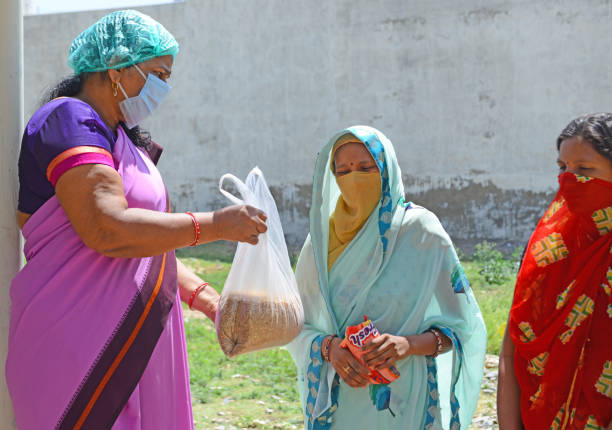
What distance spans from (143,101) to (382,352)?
4.04 ft

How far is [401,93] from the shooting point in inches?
460

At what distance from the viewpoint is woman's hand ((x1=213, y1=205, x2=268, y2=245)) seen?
204cm

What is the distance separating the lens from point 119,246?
190cm

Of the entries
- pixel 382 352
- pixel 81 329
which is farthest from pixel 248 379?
pixel 81 329

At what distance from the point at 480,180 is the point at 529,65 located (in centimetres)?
197

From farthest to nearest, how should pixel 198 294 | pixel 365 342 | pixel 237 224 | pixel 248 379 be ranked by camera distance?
pixel 248 379 < pixel 365 342 < pixel 198 294 < pixel 237 224

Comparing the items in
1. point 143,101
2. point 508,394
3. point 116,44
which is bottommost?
point 508,394

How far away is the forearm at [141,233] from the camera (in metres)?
1.88

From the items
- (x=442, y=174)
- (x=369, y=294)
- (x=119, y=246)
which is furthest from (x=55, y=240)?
(x=442, y=174)

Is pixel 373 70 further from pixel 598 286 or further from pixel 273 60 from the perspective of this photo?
pixel 598 286

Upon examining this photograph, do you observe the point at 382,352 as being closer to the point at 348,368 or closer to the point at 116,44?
the point at 348,368

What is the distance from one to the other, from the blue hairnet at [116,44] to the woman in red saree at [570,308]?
1447 mm

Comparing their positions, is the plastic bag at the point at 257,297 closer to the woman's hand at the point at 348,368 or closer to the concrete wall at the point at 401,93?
the woman's hand at the point at 348,368

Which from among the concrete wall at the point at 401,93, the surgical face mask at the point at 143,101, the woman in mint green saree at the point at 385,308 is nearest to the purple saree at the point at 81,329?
the surgical face mask at the point at 143,101
